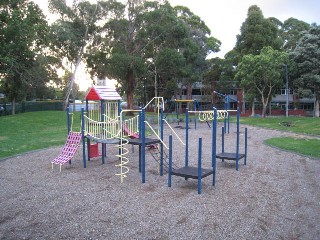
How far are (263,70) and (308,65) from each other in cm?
638

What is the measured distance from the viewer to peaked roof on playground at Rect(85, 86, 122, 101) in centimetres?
1127

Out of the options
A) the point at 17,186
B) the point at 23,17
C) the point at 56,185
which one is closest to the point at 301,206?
the point at 56,185

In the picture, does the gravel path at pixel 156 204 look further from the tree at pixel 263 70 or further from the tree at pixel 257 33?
the tree at pixel 257 33

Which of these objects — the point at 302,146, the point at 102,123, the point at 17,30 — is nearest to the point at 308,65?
the point at 302,146

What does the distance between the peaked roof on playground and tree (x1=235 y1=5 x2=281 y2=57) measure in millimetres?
33775

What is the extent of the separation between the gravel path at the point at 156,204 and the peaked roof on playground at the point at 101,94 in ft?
8.81

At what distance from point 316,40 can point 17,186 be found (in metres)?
39.1

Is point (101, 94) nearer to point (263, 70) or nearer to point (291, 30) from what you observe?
point (263, 70)

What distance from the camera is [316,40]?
37.1 metres

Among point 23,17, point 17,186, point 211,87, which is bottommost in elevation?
point 17,186

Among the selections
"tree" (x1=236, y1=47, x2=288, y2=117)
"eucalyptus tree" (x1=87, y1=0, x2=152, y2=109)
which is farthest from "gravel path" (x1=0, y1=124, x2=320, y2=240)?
"tree" (x1=236, y1=47, x2=288, y2=117)

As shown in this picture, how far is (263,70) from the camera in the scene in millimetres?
33906

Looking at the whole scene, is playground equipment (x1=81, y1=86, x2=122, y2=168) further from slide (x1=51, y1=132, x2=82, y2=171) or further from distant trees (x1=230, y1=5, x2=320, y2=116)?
distant trees (x1=230, y1=5, x2=320, y2=116)

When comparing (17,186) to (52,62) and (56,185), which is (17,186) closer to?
(56,185)
